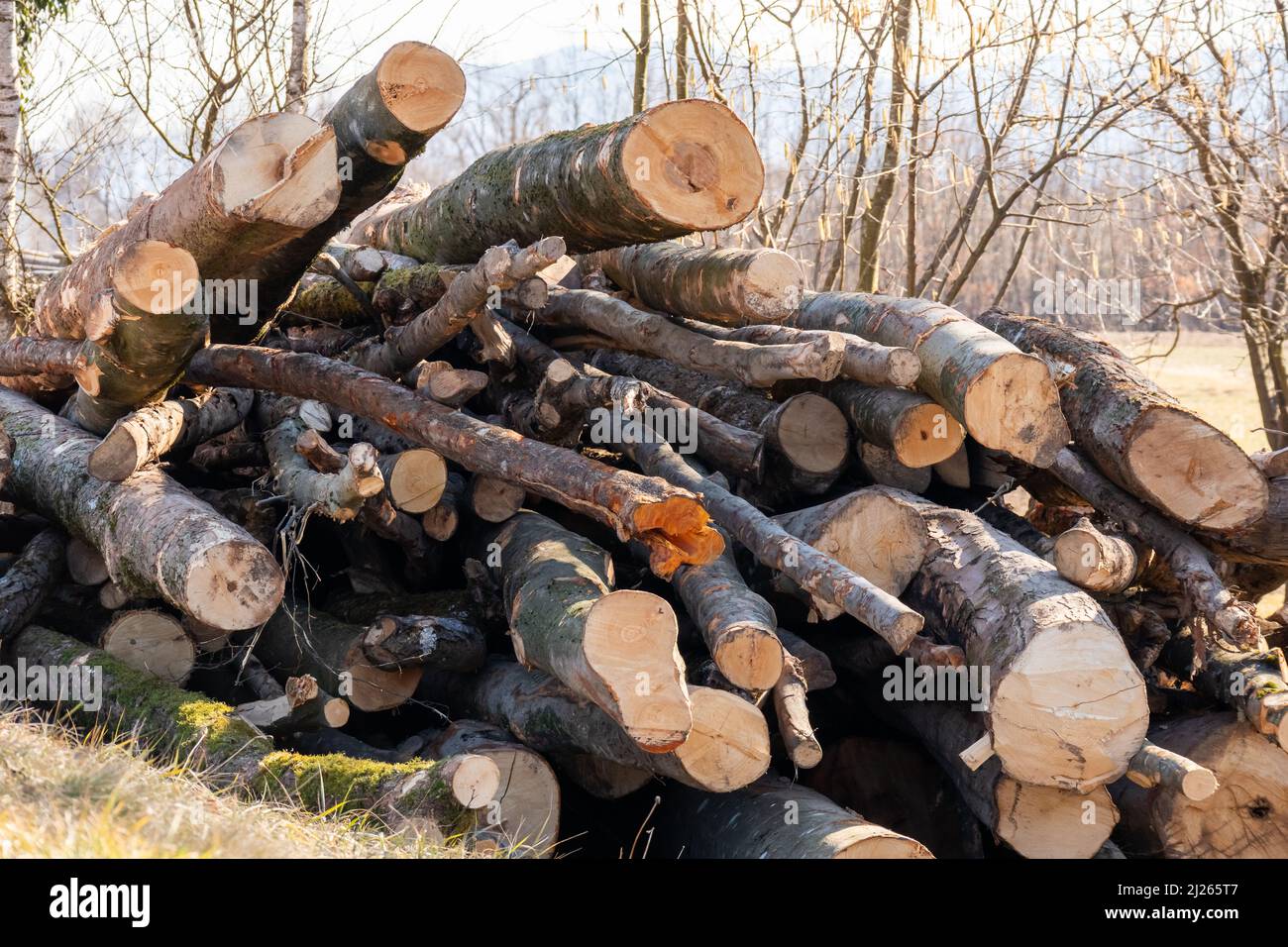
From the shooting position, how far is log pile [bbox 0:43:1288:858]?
4082 millimetres

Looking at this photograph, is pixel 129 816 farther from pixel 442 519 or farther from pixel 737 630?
pixel 442 519

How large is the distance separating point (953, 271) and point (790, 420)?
616cm

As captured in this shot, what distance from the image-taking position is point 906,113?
37.9ft

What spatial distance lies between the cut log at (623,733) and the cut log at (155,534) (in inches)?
38.2

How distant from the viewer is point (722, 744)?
3996mm

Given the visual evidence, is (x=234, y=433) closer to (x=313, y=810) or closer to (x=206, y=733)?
(x=206, y=733)

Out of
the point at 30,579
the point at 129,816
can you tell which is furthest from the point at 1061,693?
the point at 30,579

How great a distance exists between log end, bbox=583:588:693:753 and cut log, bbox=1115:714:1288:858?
6.48 feet

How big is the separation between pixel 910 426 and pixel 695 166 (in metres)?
1.43

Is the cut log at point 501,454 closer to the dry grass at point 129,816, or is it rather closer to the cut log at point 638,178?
the cut log at point 638,178

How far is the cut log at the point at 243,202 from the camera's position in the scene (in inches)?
173
